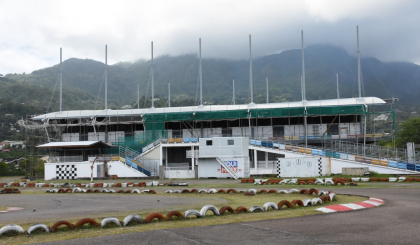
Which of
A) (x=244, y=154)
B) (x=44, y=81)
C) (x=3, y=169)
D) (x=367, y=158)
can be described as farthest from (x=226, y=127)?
(x=44, y=81)

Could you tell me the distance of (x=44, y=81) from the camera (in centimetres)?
18788

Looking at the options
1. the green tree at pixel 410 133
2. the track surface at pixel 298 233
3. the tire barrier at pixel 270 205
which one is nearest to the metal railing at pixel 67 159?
the tire barrier at pixel 270 205

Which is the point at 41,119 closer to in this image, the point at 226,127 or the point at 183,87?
the point at 226,127

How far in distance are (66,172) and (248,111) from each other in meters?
20.2

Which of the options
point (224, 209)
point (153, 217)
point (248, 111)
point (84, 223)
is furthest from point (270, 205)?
point (248, 111)

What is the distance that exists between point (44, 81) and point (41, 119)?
150639 mm

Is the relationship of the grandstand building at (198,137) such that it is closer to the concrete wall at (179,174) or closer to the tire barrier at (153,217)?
the concrete wall at (179,174)

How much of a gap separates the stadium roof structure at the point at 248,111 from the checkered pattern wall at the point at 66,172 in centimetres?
995

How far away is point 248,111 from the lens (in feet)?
145

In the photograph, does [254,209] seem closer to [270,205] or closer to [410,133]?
[270,205]

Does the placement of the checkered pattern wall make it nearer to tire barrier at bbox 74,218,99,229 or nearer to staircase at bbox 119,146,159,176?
staircase at bbox 119,146,159,176

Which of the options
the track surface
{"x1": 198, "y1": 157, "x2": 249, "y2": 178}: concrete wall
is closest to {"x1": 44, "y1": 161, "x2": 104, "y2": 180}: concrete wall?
{"x1": 198, "y1": 157, "x2": 249, "y2": 178}: concrete wall

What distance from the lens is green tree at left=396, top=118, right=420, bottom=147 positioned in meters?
70.0

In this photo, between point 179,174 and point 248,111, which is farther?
point 248,111
